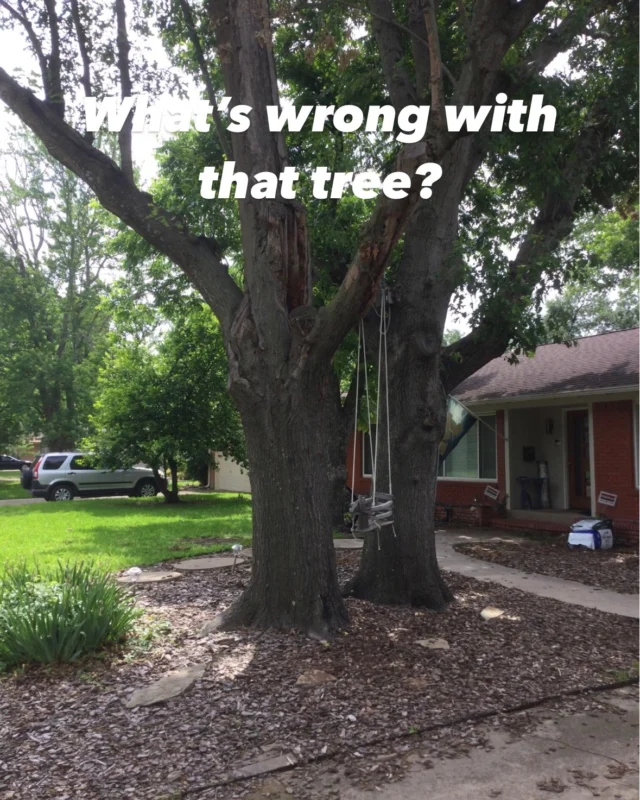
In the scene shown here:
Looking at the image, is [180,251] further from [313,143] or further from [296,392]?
[313,143]

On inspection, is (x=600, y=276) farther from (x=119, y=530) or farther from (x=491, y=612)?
(x=491, y=612)

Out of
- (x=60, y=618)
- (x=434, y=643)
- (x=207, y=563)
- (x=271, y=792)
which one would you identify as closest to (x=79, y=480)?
(x=207, y=563)

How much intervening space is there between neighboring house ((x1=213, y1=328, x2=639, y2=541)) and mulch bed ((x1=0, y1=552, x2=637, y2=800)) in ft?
21.3

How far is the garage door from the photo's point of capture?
87.5ft

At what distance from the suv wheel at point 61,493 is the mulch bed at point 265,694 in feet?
55.3

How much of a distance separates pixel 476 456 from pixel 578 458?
2.32 m

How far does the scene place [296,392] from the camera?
6.01m

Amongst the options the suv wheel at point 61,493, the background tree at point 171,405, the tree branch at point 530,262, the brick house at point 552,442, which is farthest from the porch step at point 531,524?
the suv wheel at point 61,493

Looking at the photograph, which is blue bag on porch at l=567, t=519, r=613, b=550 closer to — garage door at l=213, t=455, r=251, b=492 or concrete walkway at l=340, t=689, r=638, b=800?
concrete walkway at l=340, t=689, r=638, b=800

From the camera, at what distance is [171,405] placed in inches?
746

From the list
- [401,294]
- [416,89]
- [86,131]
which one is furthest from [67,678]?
[416,89]

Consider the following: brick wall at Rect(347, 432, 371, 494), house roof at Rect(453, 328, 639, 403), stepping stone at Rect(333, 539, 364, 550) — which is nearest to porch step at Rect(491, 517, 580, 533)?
house roof at Rect(453, 328, 639, 403)

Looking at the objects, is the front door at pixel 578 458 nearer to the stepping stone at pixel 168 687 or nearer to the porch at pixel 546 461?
the porch at pixel 546 461

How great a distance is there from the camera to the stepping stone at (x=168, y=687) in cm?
469
